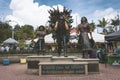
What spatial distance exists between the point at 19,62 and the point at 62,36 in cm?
972

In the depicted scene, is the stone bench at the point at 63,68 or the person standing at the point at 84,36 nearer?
the stone bench at the point at 63,68

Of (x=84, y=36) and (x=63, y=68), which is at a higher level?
(x=84, y=36)

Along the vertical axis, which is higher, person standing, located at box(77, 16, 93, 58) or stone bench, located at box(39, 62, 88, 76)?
person standing, located at box(77, 16, 93, 58)

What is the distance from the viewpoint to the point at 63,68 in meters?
11.6

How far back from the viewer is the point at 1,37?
33469mm

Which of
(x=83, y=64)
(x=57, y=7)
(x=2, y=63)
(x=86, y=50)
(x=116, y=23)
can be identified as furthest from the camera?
(x=116, y=23)

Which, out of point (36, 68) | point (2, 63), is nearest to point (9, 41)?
point (2, 63)

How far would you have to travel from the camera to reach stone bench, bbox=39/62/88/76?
11547mm

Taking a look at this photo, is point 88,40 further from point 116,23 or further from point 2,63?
point 116,23

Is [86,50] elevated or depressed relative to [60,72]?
elevated

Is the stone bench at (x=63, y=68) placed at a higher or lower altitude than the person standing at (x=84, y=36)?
lower

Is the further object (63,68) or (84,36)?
(84,36)

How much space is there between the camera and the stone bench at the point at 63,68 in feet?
37.9

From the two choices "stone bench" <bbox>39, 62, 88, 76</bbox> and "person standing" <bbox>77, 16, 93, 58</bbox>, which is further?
"person standing" <bbox>77, 16, 93, 58</bbox>
